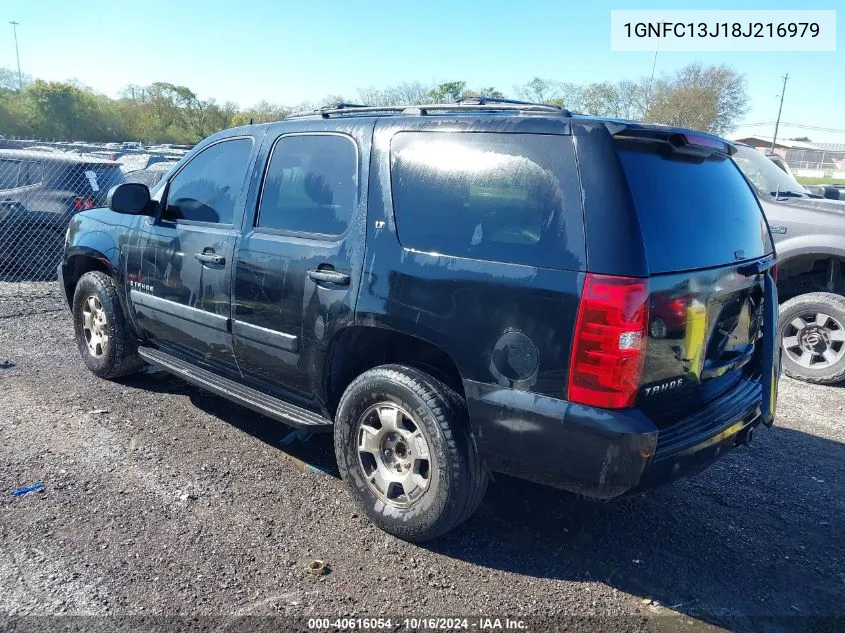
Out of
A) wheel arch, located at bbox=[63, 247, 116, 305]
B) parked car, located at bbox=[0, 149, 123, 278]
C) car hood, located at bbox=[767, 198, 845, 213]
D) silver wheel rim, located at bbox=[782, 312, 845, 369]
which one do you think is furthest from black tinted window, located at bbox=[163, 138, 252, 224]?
parked car, located at bbox=[0, 149, 123, 278]

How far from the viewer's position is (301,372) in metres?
3.52

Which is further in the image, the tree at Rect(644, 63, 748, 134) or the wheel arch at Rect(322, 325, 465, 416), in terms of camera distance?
the tree at Rect(644, 63, 748, 134)

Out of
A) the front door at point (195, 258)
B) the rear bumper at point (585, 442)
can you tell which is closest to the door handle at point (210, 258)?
the front door at point (195, 258)

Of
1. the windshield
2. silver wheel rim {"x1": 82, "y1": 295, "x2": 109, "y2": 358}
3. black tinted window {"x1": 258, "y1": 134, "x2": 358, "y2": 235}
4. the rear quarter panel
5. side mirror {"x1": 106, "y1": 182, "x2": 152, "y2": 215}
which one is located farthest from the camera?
the windshield

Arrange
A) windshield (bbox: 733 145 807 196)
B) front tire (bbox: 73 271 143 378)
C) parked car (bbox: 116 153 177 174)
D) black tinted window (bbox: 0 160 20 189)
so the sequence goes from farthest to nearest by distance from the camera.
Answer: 1. parked car (bbox: 116 153 177 174)
2. black tinted window (bbox: 0 160 20 189)
3. windshield (bbox: 733 145 807 196)
4. front tire (bbox: 73 271 143 378)

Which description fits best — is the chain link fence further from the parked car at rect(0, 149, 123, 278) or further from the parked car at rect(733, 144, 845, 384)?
the parked car at rect(733, 144, 845, 384)

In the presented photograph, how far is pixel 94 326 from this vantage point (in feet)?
17.0

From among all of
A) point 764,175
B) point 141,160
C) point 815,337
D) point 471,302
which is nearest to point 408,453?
point 471,302

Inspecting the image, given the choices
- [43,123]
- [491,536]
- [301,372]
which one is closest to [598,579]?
[491,536]

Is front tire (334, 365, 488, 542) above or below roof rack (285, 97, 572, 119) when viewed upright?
below

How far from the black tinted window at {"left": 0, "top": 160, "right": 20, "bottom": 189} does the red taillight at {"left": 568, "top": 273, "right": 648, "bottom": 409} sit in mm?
9886

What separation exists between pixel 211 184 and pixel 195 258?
0.50 m

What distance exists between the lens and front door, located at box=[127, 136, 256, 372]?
12.8ft

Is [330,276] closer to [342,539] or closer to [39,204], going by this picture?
[342,539]
